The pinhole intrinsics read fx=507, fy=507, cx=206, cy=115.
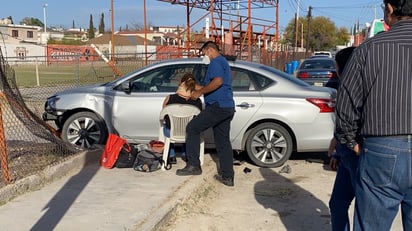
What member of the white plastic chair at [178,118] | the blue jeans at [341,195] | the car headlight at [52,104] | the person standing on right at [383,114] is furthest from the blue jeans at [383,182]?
the car headlight at [52,104]

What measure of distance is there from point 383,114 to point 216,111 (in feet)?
12.0

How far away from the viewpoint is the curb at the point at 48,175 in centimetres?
544

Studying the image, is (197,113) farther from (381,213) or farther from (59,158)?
(381,213)

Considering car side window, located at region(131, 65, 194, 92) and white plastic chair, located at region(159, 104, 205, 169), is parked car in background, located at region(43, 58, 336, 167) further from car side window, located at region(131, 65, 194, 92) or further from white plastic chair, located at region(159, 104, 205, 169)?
white plastic chair, located at region(159, 104, 205, 169)

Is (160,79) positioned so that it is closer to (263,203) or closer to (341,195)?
(263,203)

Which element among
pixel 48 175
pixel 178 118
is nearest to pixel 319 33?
pixel 178 118

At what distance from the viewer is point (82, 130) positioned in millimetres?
8133

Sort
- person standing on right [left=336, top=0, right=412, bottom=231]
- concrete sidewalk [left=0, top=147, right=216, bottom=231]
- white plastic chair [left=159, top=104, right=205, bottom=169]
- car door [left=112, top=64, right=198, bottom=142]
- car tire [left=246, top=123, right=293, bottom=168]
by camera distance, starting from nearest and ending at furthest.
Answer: person standing on right [left=336, top=0, right=412, bottom=231] → concrete sidewalk [left=0, top=147, right=216, bottom=231] → white plastic chair [left=159, top=104, right=205, bottom=169] → car tire [left=246, top=123, right=293, bottom=168] → car door [left=112, top=64, right=198, bottom=142]

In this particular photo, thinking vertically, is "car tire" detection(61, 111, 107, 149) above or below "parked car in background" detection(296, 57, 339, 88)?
below

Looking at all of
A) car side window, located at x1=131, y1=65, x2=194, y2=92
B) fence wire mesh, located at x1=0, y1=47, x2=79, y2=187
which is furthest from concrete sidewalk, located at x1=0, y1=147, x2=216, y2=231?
car side window, located at x1=131, y1=65, x2=194, y2=92

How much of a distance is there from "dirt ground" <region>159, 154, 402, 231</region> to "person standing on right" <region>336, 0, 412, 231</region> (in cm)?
234

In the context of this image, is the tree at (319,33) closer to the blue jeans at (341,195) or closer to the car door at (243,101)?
the car door at (243,101)

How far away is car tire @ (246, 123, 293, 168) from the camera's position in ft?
24.9

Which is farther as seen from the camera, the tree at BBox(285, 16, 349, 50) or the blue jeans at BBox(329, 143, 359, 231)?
the tree at BBox(285, 16, 349, 50)
